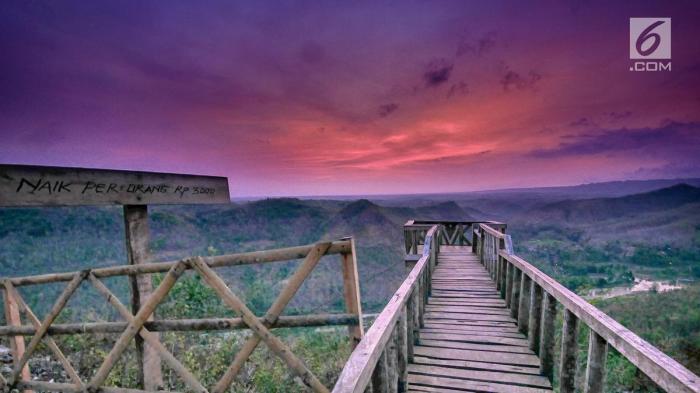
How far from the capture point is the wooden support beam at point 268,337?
87.0 inches

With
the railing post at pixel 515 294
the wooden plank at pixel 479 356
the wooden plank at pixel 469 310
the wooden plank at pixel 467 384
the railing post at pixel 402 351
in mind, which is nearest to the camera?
the railing post at pixel 402 351

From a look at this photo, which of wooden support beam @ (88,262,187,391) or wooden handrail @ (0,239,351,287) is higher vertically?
wooden handrail @ (0,239,351,287)

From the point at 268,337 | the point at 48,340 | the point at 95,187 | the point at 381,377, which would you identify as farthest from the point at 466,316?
the point at 48,340

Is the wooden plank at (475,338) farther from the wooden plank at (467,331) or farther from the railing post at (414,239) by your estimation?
the railing post at (414,239)

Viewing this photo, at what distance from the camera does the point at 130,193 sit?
2580mm

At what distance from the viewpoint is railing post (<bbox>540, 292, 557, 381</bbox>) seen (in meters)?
3.69

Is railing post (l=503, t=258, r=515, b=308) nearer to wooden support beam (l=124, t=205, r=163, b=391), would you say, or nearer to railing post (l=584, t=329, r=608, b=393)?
railing post (l=584, t=329, r=608, b=393)

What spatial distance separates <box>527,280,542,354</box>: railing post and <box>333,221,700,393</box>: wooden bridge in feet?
0.04

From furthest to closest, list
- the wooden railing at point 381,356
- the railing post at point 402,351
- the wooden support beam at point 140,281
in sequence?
1. the railing post at point 402,351
2. the wooden support beam at point 140,281
3. the wooden railing at point 381,356

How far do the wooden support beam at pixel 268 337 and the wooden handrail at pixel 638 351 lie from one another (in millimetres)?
2131

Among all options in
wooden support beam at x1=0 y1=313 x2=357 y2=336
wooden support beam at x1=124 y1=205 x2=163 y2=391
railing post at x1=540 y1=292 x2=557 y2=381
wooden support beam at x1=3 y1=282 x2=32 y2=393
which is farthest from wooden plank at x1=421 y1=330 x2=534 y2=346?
wooden support beam at x1=3 y1=282 x2=32 y2=393

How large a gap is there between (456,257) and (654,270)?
270ft

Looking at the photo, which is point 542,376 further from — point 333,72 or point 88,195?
point 333,72

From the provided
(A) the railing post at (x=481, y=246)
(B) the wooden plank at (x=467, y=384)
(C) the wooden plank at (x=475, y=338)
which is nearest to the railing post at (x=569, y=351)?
(B) the wooden plank at (x=467, y=384)
